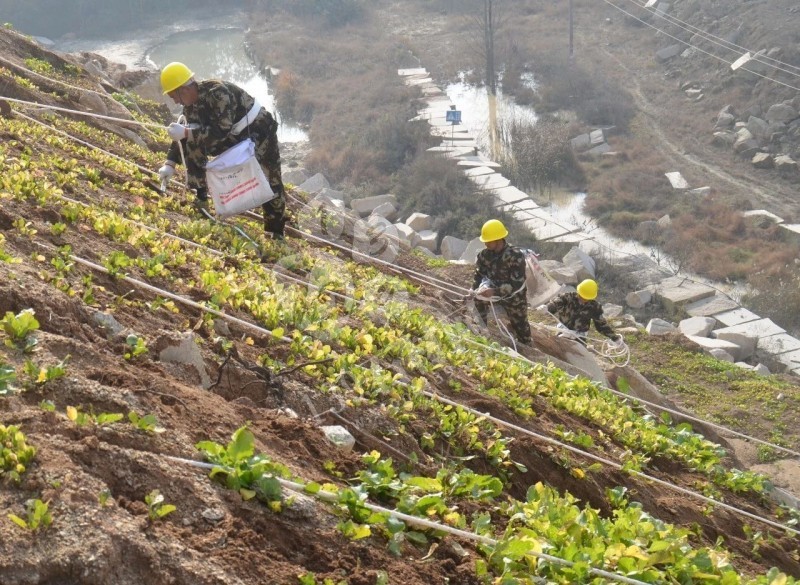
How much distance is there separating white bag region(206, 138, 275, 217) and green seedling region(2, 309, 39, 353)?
3609 mm

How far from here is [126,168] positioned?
27.7 ft

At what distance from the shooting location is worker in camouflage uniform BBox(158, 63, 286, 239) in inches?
279

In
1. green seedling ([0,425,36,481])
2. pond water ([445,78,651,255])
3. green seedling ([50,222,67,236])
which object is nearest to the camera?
green seedling ([0,425,36,481])

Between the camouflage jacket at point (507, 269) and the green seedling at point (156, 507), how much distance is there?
6124 mm

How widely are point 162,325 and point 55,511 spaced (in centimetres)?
204

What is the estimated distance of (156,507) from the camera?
9.67 ft

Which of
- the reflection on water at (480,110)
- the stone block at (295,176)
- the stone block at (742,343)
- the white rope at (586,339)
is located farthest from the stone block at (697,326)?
the reflection on water at (480,110)

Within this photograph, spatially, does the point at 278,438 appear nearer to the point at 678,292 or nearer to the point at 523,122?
the point at 678,292

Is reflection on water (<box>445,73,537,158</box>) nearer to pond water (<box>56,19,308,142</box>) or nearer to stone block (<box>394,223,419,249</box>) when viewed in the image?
pond water (<box>56,19,308,142</box>)

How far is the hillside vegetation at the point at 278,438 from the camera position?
294 cm

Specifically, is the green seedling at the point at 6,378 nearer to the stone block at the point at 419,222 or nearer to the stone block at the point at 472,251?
the stone block at the point at 472,251

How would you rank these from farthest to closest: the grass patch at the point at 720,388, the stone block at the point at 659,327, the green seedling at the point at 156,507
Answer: the stone block at the point at 659,327
the grass patch at the point at 720,388
the green seedling at the point at 156,507

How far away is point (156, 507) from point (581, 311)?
7678 millimetres

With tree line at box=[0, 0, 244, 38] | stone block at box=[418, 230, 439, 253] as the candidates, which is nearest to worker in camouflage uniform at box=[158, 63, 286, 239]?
stone block at box=[418, 230, 439, 253]
